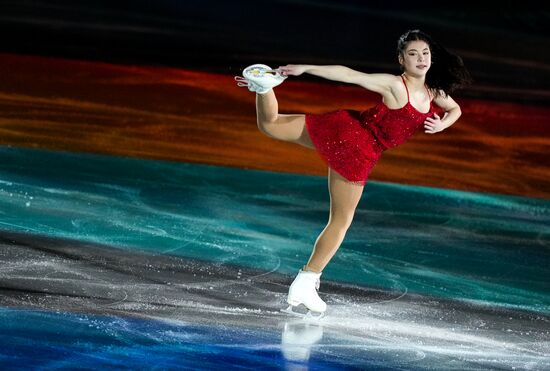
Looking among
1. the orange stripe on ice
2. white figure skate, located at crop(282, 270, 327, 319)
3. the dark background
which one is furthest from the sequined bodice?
the dark background

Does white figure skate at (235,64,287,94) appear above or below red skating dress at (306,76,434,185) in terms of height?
above

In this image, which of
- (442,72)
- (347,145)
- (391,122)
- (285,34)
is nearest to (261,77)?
(347,145)

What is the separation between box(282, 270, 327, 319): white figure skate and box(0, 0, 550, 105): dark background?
5.95 meters

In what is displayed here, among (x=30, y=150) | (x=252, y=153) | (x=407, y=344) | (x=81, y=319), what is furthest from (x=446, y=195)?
→ (x=81, y=319)

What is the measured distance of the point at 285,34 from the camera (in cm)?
1232

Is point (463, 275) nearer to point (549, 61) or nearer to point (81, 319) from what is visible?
point (81, 319)

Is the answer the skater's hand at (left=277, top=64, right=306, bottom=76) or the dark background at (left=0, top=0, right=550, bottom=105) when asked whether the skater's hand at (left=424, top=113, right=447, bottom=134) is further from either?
the dark background at (left=0, top=0, right=550, bottom=105)

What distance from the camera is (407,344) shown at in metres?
4.96

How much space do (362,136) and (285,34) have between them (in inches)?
281

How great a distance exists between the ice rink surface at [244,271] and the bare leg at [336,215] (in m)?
0.27

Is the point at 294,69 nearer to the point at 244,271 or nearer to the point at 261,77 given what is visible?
the point at 261,77

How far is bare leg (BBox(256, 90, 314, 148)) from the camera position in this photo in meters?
5.37

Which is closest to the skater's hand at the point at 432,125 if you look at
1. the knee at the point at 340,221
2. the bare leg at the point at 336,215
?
the bare leg at the point at 336,215

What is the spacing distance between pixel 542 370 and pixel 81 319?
1935 millimetres
